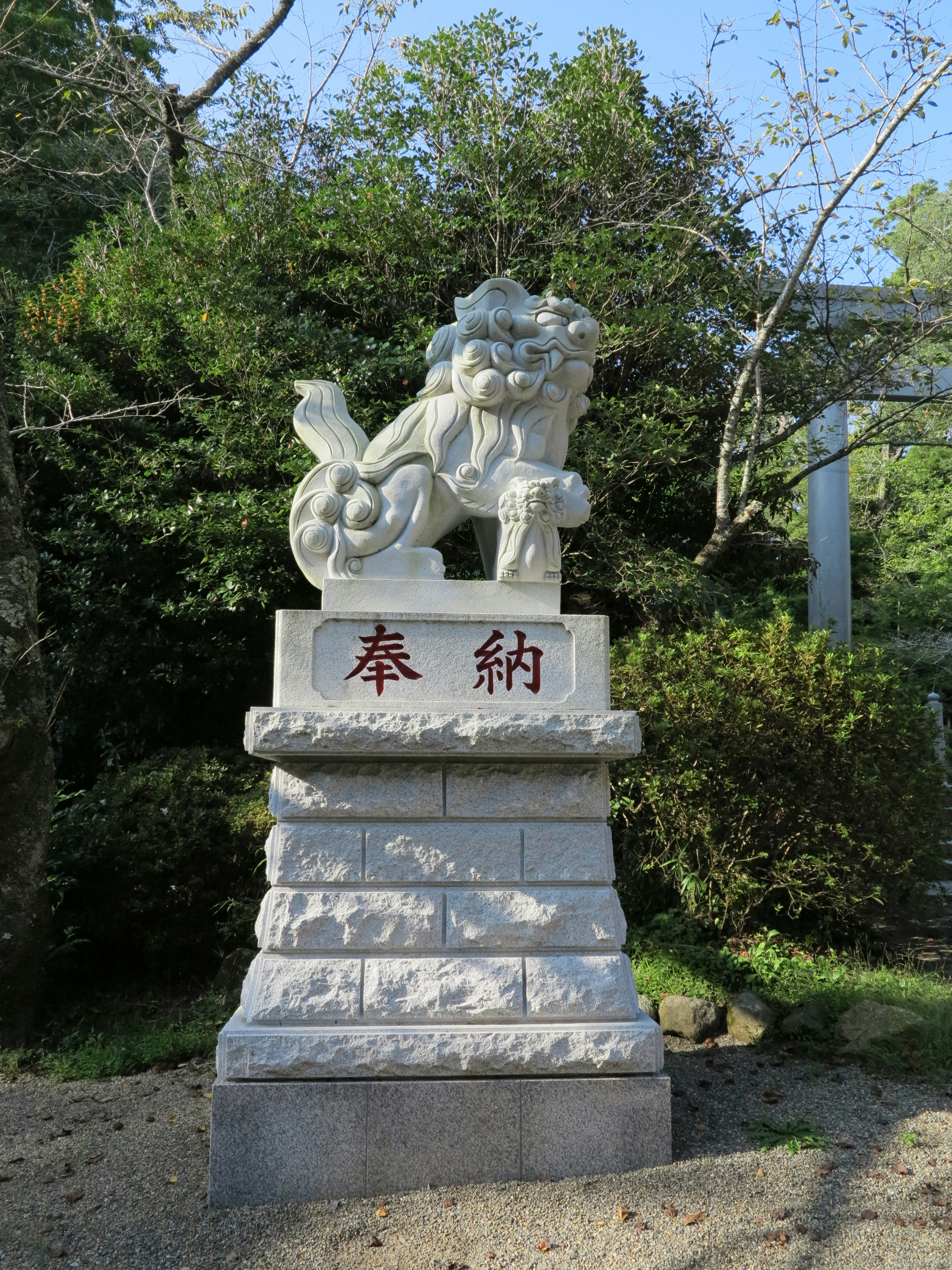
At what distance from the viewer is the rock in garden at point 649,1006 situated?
198 inches

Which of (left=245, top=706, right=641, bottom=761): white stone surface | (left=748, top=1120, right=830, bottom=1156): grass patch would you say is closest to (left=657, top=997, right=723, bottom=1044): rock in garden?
(left=748, top=1120, right=830, bottom=1156): grass patch

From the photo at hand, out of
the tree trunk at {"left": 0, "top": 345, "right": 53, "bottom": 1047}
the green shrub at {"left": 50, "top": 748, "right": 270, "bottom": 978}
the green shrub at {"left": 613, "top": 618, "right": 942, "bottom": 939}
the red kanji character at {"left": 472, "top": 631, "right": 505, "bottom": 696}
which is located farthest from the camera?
the green shrub at {"left": 50, "top": 748, "right": 270, "bottom": 978}

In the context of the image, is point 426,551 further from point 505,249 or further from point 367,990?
point 505,249

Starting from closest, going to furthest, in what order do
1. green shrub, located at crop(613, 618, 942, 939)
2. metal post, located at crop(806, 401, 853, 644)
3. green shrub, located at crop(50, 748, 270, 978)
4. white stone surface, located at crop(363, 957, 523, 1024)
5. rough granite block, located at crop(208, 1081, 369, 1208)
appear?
rough granite block, located at crop(208, 1081, 369, 1208) → white stone surface, located at crop(363, 957, 523, 1024) → green shrub, located at crop(613, 618, 942, 939) → green shrub, located at crop(50, 748, 270, 978) → metal post, located at crop(806, 401, 853, 644)

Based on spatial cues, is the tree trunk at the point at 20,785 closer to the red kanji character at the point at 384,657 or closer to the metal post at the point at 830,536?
the red kanji character at the point at 384,657

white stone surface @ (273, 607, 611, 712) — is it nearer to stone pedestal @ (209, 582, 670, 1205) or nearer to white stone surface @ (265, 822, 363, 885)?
stone pedestal @ (209, 582, 670, 1205)

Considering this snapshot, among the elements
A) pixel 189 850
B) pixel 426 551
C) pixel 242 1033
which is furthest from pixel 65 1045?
pixel 426 551

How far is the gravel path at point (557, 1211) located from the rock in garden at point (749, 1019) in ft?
2.81

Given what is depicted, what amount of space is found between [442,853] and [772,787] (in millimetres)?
2738

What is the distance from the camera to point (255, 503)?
21.4ft

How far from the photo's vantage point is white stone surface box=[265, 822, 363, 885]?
340cm

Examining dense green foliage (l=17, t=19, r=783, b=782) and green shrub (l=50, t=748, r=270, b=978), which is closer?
green shrub (l=50, t=748, r=270, b=978)

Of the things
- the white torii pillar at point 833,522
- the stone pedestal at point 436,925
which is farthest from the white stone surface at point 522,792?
the white torii pillar at point 833,522

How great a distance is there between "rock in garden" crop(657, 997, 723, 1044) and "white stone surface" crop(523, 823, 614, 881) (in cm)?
171
